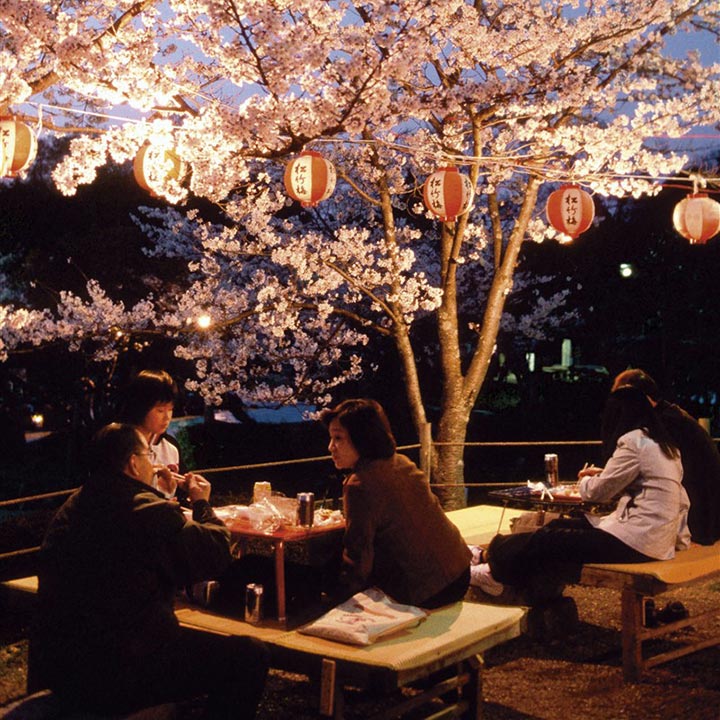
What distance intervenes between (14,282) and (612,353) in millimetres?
15128

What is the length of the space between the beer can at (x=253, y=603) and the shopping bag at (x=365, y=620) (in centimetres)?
33

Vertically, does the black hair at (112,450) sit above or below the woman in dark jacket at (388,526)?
above

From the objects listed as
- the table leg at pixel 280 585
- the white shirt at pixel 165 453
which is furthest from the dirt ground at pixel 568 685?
the white shirt at pixel 165 453

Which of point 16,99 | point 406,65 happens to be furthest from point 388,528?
point 406,65

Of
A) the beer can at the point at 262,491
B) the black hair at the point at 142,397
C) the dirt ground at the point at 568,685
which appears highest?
the black hair at the point at 142,397

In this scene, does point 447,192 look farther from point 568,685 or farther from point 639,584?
point 568,685

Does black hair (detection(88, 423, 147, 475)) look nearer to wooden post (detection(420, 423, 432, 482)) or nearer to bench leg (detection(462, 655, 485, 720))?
bench leg (detection(462, 655, 485, 720))

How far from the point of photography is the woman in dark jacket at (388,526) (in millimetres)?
4648

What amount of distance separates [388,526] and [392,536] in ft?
0.20

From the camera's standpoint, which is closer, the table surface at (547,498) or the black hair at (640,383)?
A: the black hair at (640,383)

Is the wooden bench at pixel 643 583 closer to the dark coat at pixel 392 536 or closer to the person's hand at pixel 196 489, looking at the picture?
the dark coat at pixel 392 536

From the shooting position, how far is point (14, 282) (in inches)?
804

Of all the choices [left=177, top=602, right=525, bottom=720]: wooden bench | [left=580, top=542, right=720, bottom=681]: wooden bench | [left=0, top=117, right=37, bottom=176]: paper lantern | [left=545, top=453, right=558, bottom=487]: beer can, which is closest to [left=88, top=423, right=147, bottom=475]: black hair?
[left=177, top=602, right=525, bottom=720]: wooden bench

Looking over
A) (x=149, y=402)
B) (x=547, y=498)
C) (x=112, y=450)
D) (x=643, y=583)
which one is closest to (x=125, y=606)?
(x=112, y=450)
